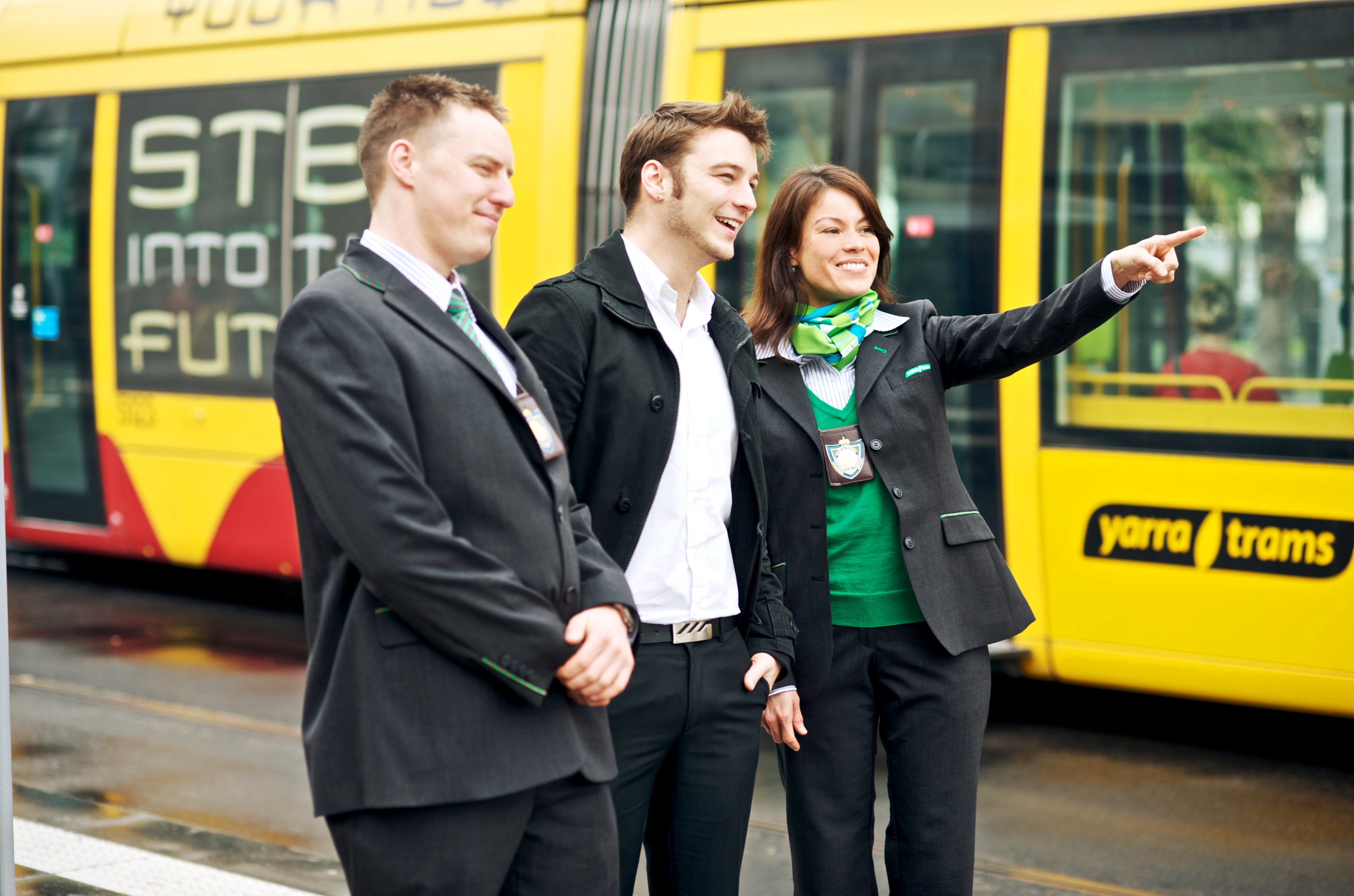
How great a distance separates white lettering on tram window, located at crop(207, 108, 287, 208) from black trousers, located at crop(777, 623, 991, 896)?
5.34m

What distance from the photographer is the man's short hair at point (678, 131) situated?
260 cm

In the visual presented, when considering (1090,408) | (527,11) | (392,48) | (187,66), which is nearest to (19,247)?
(187,66)

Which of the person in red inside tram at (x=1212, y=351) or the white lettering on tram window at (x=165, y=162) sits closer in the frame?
the person in red inside tram at (x=1212, y=351)

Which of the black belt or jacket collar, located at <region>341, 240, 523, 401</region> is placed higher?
jacket collar, located at <region>341, 240, 523, 401</region>

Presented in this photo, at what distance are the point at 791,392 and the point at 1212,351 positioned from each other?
111 inches

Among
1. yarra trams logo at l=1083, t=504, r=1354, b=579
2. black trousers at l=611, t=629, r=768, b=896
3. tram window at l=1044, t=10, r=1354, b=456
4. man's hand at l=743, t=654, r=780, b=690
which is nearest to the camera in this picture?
black trousers at l=611, t=629, r=768, b=896

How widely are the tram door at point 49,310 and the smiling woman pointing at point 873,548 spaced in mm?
6115

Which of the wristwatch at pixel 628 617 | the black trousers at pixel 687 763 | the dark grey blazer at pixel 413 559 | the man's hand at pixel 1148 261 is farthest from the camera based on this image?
the man's hand at pixel 1148 261

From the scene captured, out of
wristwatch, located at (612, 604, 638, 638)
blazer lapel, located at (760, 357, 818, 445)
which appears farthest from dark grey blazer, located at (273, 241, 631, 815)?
blazer lapel, located at (760, 357, 818, 445)

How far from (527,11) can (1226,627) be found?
3.89 m

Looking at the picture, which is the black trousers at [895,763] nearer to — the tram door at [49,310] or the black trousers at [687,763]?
the black trousers at [687,763]

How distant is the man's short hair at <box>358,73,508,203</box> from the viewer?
2.07m

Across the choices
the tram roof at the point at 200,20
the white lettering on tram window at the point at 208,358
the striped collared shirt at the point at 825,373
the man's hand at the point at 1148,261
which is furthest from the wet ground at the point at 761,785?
the tram roof at the point at 200,20

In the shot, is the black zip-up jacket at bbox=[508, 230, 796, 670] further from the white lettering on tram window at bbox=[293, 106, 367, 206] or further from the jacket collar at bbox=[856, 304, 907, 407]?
the white lettering on tram window at bbox=[293, 106, 367, 206]
